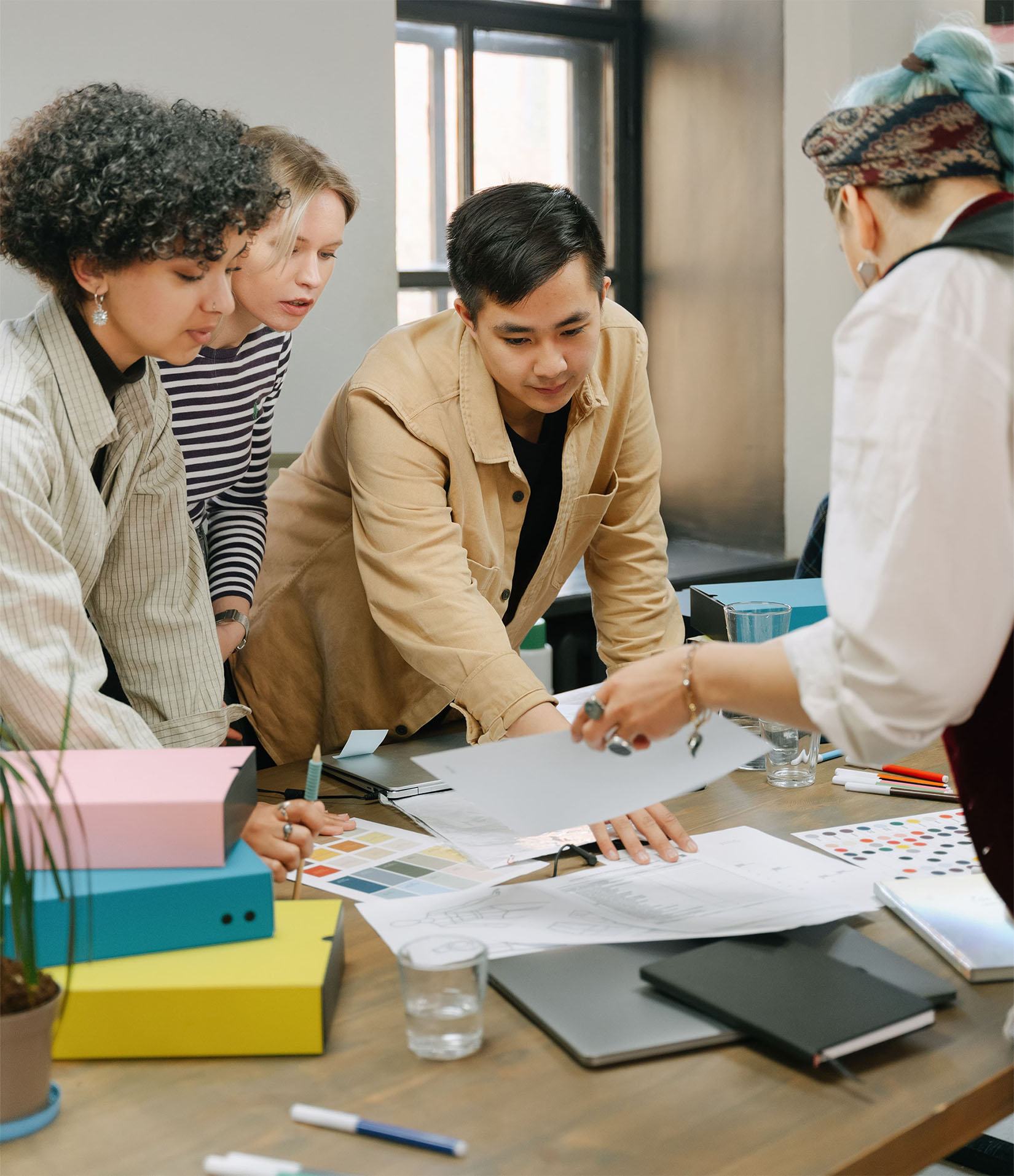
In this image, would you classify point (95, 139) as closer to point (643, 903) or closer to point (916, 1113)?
point (643, 903)

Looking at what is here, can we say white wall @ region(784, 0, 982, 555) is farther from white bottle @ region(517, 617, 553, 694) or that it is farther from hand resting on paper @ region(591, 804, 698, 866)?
hand resting on paper @ region(591, 804, 698, 866)

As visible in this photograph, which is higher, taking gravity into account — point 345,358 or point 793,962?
point 345,358

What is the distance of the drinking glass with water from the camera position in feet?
→ 3.11

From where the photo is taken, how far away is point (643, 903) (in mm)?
1209

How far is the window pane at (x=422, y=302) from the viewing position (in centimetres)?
373

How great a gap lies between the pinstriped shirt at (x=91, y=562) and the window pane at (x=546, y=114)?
2.37 metres

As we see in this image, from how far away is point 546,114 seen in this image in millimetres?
3910

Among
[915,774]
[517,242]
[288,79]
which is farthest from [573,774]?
[288,79]

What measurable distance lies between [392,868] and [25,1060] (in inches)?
21.0

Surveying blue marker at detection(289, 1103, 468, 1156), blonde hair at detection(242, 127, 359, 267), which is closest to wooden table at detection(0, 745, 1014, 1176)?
blue marker at detection(289, 1103, 468, 1156)

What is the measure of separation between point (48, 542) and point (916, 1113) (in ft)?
3.29

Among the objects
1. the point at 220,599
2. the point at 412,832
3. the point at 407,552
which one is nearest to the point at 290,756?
the point at 220,599

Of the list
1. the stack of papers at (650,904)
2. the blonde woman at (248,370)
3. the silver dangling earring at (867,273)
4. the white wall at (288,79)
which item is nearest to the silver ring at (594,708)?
the stack of papers at (650,904)

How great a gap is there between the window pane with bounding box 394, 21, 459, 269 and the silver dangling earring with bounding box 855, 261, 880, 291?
8.92 feet
